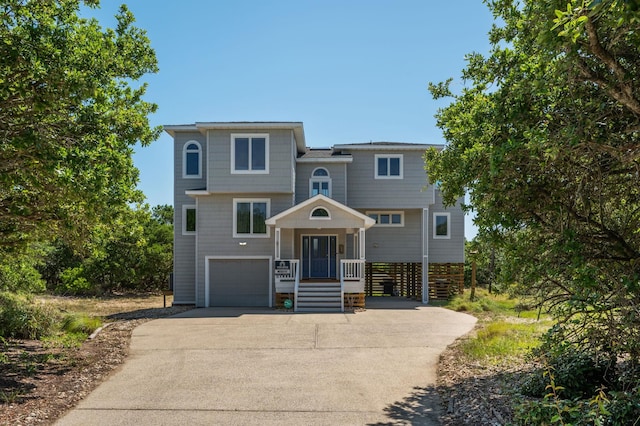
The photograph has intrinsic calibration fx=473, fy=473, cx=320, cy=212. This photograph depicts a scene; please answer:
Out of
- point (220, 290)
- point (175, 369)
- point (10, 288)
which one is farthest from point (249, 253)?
point (175, 369)

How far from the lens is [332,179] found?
20766mm

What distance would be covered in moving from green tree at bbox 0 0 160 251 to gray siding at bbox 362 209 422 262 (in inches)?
575

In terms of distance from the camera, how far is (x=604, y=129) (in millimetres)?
4910

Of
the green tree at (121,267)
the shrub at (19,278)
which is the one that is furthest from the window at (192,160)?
the shrub at (19,278)

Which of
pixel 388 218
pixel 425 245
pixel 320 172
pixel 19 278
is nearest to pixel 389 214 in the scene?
pixel 388 218

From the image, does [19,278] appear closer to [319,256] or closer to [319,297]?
[319,297]

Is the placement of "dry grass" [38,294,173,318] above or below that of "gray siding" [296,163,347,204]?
below

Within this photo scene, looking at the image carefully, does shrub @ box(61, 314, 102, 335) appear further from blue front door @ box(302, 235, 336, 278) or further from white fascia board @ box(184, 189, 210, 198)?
blue front door @ box(302, 235, 336, 278)

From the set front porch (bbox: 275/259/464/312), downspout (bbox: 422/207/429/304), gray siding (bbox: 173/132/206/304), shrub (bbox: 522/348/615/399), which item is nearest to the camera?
shrub (bbox: 522/348/615/399)

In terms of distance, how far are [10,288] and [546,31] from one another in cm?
1410

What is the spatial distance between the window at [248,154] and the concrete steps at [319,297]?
500 centimetres

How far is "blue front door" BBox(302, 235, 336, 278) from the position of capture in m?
20.6

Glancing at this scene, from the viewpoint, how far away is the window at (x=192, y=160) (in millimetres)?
20641

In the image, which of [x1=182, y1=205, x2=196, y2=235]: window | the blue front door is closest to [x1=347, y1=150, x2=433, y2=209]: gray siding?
the blue front door
